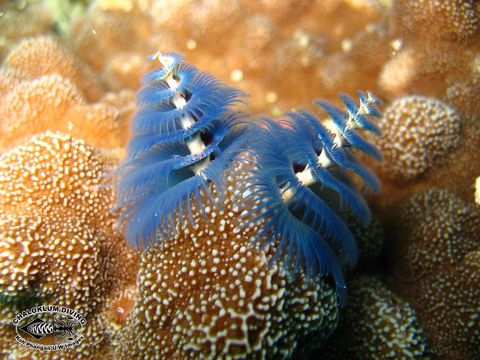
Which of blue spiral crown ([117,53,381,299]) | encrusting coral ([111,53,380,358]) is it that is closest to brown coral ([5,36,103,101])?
blue spiral crown ([117,53,381,299])

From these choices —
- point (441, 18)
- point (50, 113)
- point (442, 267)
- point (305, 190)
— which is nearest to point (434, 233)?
point (442, 267)

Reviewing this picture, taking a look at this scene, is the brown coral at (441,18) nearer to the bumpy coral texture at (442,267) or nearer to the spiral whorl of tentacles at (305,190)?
the bumpy coral texture at (442,267)

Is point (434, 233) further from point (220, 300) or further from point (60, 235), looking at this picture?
point (60, 235)

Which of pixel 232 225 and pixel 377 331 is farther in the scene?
pixel 377 331

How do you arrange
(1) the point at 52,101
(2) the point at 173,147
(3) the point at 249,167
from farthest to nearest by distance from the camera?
1. (1) the point at 52,101
2. (2) the point at 173,147
3. (3) the point at 249,167

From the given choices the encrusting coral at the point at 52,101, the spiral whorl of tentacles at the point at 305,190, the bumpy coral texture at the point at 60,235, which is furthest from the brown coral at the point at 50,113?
the spiral whorl of tentacles at the point at 305,190

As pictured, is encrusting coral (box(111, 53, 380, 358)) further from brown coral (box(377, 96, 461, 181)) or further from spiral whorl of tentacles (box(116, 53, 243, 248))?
brown coral (box(377, 96, 461, 181))
